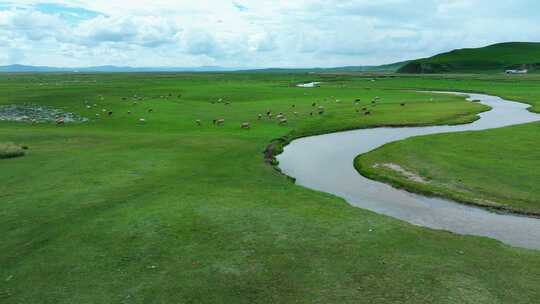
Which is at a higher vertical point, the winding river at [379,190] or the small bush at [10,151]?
the small bush at [10,151]

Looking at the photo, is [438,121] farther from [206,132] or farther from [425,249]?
[425,249]

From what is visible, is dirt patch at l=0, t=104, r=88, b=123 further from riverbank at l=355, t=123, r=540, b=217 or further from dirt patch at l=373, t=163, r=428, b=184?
riverbank at l=355, t=123, r=540, b=217

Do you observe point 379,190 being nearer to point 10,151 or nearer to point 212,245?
point 212,245

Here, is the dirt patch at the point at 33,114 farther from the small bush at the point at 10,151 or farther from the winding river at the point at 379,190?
the winding river at the point at 379,190

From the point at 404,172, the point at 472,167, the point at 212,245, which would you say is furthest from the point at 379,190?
the point at 212,245

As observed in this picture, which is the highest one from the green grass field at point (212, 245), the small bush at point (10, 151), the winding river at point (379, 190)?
the small bush at point (10, 151)

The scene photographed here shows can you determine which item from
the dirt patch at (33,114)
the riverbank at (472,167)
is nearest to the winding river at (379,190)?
the riverbank at (472,167)
